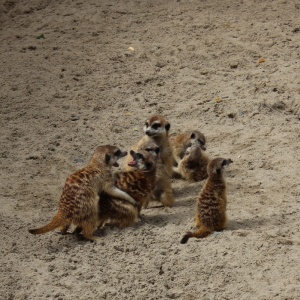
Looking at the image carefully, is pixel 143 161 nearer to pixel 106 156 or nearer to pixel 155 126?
pixel 106 156

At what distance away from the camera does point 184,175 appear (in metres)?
6.79

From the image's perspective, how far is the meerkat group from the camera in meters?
5.50

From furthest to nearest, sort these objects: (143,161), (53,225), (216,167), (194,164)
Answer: (194,164) → (143,161) → (216,167) → (53,225)

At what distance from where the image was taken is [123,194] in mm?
5805

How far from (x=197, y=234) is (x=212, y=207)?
0.22 m

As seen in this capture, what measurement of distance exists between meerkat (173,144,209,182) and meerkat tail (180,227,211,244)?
1.16 meters

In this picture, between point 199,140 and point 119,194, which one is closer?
point 119,194

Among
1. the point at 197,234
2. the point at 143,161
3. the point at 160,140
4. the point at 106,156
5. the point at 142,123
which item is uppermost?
the point at 106,156

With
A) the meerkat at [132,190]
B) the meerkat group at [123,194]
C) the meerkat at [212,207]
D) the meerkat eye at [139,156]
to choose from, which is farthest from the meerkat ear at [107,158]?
the meerkat at [212,207]

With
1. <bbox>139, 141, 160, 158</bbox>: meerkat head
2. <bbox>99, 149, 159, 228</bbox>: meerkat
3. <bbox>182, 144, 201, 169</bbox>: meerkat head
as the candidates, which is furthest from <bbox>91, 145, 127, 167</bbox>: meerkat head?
<bbox>182, 144, 201, 169</bbox>: meerkat head

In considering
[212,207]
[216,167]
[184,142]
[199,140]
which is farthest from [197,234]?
[184,142]

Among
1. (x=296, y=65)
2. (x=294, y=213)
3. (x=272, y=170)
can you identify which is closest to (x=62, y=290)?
(x=294, y=213)

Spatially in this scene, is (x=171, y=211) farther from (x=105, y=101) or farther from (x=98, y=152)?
(x=105, y=101)

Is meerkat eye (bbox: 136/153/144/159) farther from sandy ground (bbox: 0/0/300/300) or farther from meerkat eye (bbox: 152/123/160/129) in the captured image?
meerkat eye (bbox: 152/123/160/129)
